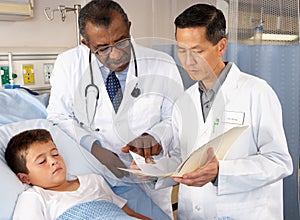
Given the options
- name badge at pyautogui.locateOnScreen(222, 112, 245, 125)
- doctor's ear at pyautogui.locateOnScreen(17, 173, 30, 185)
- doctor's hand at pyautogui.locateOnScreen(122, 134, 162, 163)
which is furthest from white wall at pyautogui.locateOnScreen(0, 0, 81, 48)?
name badge at pyautogui.locateOnScreen(222, 112, 245, 125)

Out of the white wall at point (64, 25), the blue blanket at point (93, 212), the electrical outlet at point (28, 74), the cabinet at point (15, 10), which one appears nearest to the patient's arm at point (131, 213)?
the blue blanket at point (93, 212)

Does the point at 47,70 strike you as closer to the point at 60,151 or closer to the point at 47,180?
the point at 60,151

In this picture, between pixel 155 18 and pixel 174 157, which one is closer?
pixel 174 157

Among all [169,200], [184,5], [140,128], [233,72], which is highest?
[184,5]

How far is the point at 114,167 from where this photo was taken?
1176 mm

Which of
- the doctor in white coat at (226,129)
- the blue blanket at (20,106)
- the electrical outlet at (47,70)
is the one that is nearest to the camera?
the doctor in white coat at (226,129)

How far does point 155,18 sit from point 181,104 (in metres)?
1.19

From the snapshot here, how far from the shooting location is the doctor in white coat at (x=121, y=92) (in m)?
1.06

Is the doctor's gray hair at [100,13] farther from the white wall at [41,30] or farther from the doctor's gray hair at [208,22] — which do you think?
the white wall at [41,30]

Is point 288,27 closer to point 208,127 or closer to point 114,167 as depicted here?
point 208,127

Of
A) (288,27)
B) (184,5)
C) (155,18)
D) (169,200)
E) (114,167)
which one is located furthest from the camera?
(155,18)

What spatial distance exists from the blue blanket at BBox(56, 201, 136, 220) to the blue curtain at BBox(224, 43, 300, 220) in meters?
0.67

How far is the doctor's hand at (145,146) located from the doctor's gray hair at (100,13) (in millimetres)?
368

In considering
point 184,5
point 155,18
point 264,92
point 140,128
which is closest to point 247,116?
point 264,92
